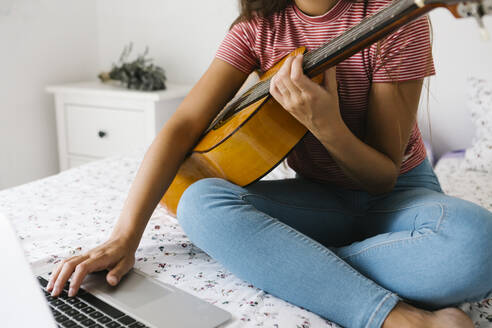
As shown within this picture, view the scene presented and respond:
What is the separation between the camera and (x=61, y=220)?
108 cm

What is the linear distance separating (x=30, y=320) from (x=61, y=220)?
24.6 inches

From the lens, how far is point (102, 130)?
2.25 metres

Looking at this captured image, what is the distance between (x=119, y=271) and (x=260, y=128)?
0.35 metres

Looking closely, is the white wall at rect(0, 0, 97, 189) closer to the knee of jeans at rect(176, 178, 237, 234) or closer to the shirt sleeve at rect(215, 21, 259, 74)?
the shirt sleeve at rect(215, 21, 259, 74)

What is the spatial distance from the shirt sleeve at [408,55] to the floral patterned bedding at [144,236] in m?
0.41

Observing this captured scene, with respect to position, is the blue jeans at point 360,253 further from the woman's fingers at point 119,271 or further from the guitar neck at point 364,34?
the guitar neck at point 364,34

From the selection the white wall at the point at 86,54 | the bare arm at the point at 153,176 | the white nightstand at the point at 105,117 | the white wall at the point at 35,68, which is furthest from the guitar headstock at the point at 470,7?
the white wall at the point at 35,68

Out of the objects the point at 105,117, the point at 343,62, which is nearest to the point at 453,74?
the point at 343,62

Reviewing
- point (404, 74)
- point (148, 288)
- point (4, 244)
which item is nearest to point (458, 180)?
point (404, 74)

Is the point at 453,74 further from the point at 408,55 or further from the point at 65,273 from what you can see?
the point at 65,273

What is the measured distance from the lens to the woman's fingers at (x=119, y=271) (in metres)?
0.77

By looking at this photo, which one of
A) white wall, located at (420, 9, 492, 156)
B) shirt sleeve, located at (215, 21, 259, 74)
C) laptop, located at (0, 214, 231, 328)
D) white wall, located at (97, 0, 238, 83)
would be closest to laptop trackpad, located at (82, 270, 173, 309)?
laptop, located at (0, 214, 231, 328)

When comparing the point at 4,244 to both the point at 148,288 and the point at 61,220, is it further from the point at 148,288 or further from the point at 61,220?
the point at 61,220

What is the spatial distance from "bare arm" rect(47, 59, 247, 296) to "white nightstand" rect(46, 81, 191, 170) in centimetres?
108
